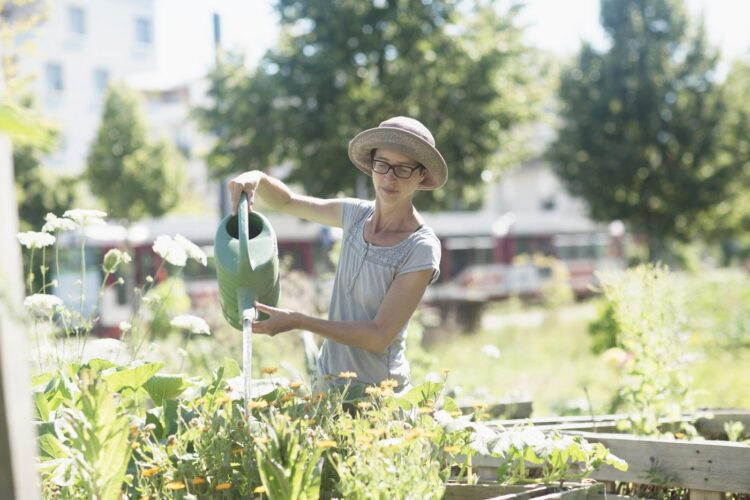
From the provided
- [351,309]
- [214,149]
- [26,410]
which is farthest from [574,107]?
[26,410]

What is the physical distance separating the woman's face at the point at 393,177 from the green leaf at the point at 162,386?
30.7 inches

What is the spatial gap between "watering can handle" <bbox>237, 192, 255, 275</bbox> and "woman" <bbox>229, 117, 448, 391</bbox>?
0.10m

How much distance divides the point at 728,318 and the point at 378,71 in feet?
18.8

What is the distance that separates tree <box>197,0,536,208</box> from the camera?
11.7 metres

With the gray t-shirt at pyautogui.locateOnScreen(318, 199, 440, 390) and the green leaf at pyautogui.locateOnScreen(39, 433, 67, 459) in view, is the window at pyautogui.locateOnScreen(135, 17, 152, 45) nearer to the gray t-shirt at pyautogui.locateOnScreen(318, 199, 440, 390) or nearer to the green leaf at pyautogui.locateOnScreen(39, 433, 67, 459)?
the gray t-shirt at pyautogui.locateOnScreen(318, 199, 440, 390)

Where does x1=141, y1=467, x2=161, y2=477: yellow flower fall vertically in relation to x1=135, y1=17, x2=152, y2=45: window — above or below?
below

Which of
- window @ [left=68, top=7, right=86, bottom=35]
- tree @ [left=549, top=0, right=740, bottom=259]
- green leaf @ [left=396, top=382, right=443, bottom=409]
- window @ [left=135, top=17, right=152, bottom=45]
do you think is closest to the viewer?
green leaf @ [left=396, top=382, right=443, bottom=409]

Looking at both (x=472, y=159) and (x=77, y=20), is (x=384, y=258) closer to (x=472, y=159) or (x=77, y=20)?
(x=472, y=159)

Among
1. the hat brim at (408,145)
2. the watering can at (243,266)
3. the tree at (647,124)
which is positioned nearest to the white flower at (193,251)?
the watering can at (243,266)

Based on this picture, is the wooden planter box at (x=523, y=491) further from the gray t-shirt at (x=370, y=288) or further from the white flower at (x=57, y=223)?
the white flower at (x=57, y=223)

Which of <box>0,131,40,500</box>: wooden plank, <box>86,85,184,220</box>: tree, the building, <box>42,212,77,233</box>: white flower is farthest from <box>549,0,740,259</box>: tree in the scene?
the building

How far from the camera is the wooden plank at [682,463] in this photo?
2.52 metres

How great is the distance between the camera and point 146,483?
78.4 inches

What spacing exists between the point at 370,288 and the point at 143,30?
119 feet
